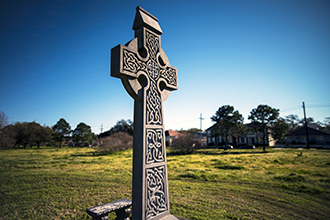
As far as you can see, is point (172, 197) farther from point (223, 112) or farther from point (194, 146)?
point (223, 112)

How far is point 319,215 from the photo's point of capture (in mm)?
3973

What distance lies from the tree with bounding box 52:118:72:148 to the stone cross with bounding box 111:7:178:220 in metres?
50.1

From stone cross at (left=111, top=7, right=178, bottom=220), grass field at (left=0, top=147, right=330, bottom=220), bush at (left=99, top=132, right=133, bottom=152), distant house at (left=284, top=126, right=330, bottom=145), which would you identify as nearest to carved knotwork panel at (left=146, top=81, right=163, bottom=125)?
stone cross at (left=111, top=7, right=178, bottom=220)

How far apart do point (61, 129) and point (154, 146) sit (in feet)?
166

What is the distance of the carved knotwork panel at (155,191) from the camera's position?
2.12 metres

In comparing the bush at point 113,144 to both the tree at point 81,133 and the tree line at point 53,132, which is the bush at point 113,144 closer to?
the tree line at point 53,132

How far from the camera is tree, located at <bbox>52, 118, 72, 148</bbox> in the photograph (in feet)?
145

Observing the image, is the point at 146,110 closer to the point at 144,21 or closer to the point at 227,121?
the point at 144,21

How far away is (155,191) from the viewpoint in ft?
7.25

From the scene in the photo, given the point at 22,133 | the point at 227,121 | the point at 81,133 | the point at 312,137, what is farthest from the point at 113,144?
the point at 312,137

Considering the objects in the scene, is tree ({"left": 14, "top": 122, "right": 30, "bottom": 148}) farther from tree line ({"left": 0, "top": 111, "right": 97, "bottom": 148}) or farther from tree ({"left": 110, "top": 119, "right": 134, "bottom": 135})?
tree ({"left": 110, "top": 119, "right": 134, "bottom": 135})

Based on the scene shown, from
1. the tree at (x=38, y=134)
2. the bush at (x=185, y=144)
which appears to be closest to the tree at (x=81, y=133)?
the tree at (x=38, y=134)

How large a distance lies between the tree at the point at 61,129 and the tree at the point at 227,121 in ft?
127

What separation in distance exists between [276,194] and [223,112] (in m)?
25.0
